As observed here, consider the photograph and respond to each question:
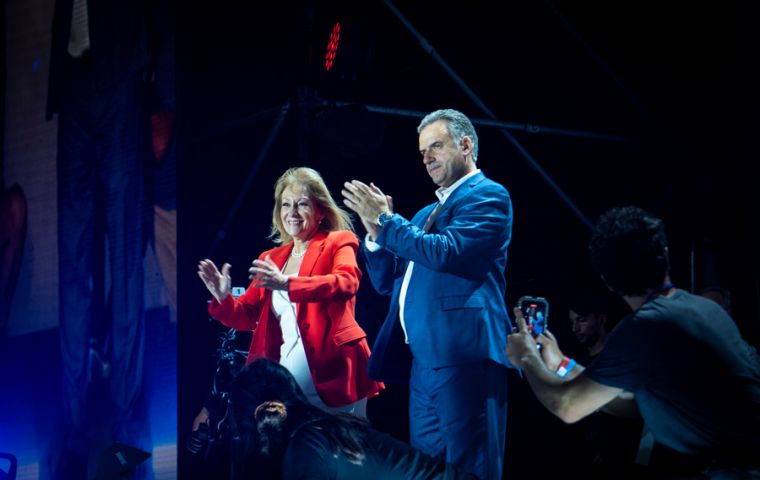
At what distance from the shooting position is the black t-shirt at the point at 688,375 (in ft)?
6.91

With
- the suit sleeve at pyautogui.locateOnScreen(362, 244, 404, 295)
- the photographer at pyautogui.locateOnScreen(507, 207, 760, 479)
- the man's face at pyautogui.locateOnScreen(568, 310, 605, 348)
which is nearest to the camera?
the photographer at pyautogui.locateOnScreen(507, 207, 760, 479)

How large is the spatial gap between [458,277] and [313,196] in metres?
0.91

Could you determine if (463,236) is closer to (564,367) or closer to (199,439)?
(564,367)

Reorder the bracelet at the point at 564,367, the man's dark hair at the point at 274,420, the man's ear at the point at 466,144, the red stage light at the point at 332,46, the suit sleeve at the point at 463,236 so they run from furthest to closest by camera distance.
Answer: the red stage light at the point at 332,46 < the man's ear at the point at 466,144 < the suit sleeve at the point at 463,236 < the man's dark hair at the point at 274,420 < the bracelet at the point at 564,367

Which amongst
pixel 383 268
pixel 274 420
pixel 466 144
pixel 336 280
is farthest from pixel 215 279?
pixel 466 144

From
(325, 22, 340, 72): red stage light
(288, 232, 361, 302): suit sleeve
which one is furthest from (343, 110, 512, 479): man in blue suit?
(325, 22, 340, 72): red stage light

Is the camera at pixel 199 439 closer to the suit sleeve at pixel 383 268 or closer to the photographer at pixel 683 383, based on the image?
the suit sleeve at pixel 383 268

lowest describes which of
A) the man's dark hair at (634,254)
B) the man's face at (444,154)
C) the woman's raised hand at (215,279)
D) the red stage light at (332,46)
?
the woman's raised hand at (215,279)

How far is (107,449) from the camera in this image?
424 cm

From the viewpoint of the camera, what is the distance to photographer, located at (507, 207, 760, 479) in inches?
82.8

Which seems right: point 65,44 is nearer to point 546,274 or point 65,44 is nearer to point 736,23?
point 546,274

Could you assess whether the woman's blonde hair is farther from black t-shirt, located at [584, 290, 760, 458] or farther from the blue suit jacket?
black t-shirt, located at [584, 290, 760, 458]

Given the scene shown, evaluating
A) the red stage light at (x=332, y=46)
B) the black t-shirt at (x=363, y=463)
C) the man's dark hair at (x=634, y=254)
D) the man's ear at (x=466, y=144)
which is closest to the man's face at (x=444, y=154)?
the man's ear at (x=466, y=144)

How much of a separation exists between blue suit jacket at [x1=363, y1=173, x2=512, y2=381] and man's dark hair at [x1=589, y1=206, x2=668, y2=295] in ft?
2.30
